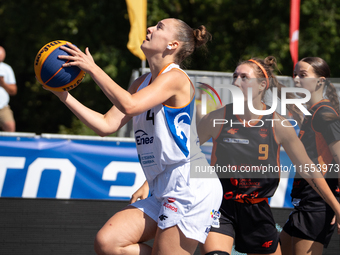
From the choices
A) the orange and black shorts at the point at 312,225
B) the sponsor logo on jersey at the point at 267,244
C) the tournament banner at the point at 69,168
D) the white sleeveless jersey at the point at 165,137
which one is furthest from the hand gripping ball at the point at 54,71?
the tournament banner at the point at 69,168

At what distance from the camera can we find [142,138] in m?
2.72

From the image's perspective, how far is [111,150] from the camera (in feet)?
18.0

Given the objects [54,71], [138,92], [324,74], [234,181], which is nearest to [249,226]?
[234,181]

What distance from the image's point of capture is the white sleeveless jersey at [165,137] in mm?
2602

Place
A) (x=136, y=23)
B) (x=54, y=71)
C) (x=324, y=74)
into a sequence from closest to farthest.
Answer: (x=54, y=71)
(x=324, y=74)
(x=136, y=23)

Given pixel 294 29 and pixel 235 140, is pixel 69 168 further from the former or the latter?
pixel 294 29

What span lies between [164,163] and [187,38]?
902 mm

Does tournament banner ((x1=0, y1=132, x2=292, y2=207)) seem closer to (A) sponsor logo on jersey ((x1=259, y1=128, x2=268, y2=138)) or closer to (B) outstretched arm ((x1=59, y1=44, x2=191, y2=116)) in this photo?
(A) sponsor logo on jersey ((x1=259, y1=128, x2=268, y2=138))

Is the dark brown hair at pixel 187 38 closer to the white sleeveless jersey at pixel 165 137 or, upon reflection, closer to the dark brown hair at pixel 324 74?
the white sleeveless jersey at pixel 165 137

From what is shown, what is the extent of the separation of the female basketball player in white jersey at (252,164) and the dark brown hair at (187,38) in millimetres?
693

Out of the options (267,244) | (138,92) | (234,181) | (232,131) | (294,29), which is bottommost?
(267,244)

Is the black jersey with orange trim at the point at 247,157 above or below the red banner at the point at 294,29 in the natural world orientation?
below

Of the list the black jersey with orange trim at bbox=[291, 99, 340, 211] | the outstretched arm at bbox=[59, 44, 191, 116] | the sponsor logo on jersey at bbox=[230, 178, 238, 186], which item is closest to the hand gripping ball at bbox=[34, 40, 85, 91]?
the outstretched arm at bbox=[59, 44, 191, 116]

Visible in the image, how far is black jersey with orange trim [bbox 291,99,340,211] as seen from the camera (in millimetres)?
3635
